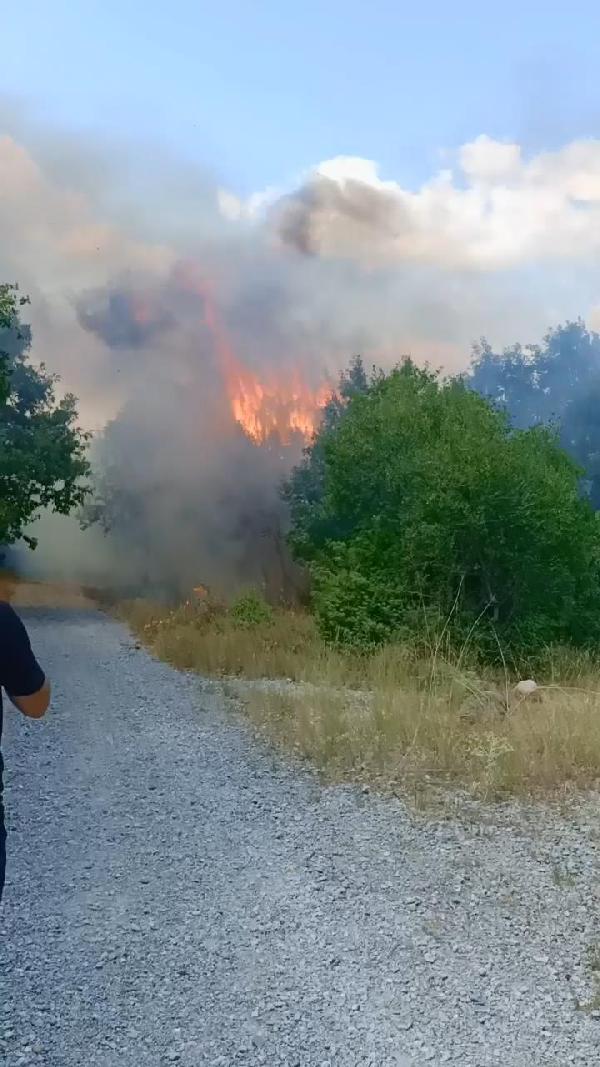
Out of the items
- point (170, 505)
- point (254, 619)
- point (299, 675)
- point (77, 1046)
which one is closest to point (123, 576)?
point (170, 505)

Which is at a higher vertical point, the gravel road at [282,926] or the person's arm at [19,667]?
the person's arm at [19,667]

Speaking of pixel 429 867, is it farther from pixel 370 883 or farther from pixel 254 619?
pixel 254 619

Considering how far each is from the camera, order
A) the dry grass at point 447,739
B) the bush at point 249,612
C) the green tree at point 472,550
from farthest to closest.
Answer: the bush at point 249,612 → the green tree at point 472,550 → the dry grass at point 447,739

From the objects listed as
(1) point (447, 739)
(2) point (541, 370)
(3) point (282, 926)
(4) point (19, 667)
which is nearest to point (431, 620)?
(1) point (447, 739)

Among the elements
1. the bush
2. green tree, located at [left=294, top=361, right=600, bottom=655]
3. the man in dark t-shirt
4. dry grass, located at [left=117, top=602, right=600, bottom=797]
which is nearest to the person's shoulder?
the man in dark t-shirt

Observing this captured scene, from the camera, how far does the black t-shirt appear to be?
303 centimetres

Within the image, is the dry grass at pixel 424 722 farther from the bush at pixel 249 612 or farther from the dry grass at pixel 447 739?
the bush at pixel 249 612

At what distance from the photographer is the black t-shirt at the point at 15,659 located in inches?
119

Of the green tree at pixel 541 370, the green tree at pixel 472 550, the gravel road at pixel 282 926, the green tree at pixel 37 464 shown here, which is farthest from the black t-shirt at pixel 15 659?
the green tree at pixel 541 370

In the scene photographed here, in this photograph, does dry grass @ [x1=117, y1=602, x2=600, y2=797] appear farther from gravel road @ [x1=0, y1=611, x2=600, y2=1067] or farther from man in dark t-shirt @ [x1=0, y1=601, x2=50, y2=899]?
man in dark t-shirt @ [x1=0, y1=601, x2=50, y2=899]

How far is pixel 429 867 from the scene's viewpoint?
18.8 feet

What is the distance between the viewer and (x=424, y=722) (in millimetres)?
8914

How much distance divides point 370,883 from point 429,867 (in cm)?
44

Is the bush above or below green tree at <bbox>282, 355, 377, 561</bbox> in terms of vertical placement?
below
